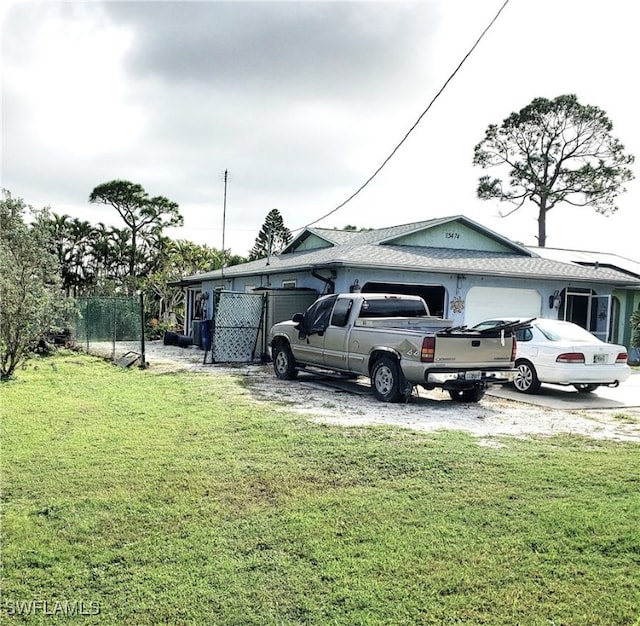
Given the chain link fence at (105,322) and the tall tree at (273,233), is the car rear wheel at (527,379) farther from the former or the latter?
the tall tree at (273,233)

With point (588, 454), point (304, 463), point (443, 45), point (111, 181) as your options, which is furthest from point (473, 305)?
point (111, 181)

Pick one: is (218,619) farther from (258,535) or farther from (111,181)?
(111,181)

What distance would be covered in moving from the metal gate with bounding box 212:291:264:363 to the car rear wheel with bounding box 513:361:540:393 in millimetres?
7263

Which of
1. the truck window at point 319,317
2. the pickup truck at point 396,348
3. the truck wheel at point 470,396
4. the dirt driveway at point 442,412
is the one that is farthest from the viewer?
the truck window at point 319,317

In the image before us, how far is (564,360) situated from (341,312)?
4244 mm

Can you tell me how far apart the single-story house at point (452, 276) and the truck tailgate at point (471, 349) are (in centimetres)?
552

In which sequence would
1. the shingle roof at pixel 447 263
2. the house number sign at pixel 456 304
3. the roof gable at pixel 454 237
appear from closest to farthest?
1. the shingle roof at pixel 447 263
2. the house number sign at pixel 456 304
3. the roof gable at pixel 454 237

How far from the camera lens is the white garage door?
17.1 metres

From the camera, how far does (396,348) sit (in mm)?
9898

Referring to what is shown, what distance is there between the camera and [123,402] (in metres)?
9.09

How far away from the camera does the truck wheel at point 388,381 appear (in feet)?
32.2

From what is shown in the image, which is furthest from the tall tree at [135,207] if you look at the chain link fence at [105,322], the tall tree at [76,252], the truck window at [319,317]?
the truck window at [319,317]

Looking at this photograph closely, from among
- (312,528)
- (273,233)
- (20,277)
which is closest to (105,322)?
(20,277)

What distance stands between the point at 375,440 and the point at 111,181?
39.7 metres
